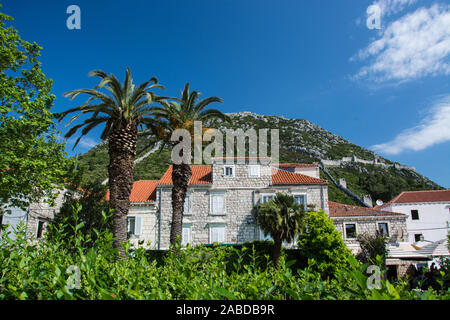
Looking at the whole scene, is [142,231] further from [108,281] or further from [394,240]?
[108,281]

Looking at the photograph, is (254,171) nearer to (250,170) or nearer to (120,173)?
(250,170)

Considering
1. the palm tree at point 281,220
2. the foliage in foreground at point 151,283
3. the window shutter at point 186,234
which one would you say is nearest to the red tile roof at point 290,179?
the palm tree at point 281,220

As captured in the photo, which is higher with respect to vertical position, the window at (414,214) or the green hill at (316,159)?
the green hill at (316,159)

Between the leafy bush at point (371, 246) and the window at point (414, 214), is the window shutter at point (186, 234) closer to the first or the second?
the leafy bush at point (371, 246)

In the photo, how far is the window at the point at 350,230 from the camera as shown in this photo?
96.5 ft

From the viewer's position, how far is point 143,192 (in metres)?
32.3

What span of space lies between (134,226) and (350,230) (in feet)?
69.5

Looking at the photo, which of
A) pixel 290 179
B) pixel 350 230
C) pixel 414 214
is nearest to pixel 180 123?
pixel 290 179

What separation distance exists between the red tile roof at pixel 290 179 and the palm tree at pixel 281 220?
6.20 m

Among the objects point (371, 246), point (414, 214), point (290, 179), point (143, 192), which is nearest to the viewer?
point (371, 246)

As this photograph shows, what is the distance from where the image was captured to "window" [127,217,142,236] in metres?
29.4

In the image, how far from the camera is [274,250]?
24.0 metres
